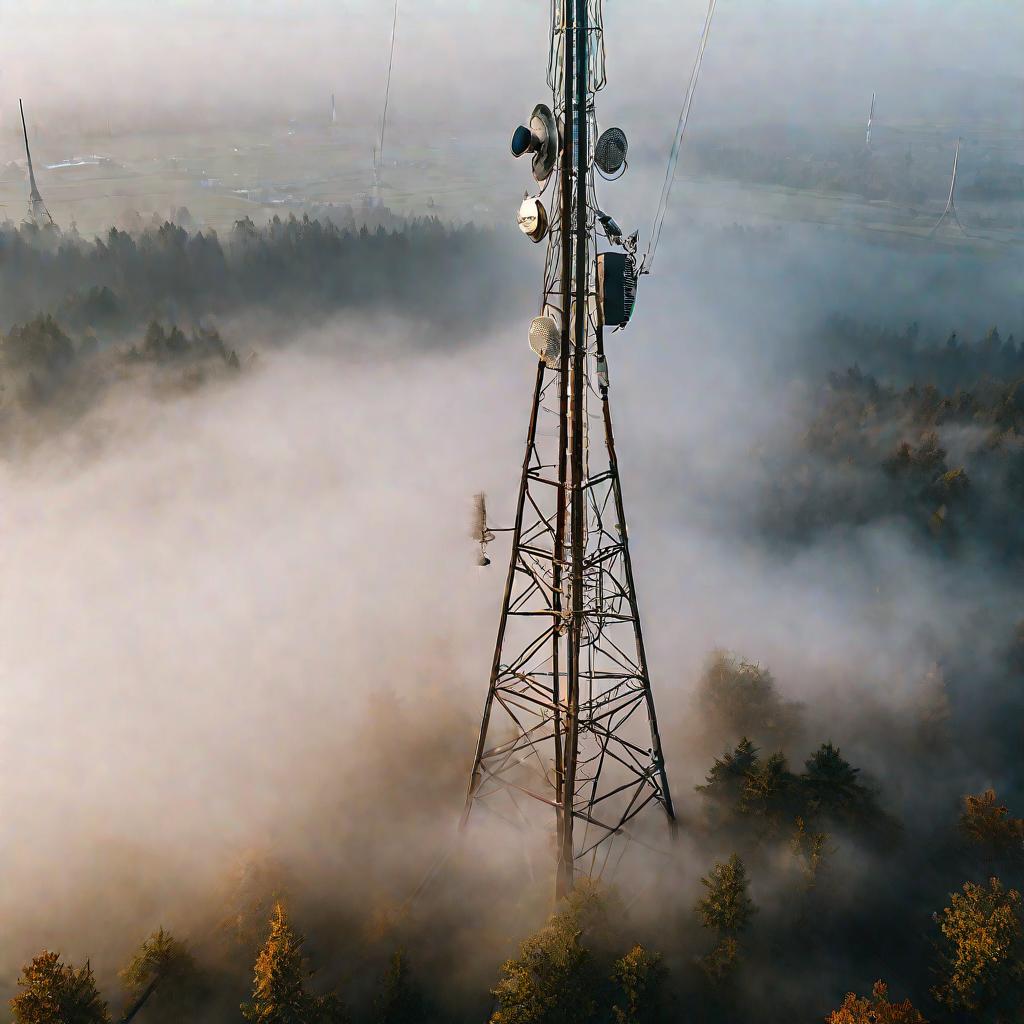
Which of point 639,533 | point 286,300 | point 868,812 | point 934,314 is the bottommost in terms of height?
point 868,812

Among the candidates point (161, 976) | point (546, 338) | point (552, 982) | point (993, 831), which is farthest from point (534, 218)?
point (993, 831)

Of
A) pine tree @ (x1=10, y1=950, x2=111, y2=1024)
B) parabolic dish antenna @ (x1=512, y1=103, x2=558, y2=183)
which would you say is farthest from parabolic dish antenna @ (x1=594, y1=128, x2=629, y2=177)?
pine tree @ (x1=10, y1=950, x2=111, y2=1024)

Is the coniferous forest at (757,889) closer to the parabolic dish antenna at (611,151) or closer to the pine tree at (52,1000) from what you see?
the pine tree at (52,1000)

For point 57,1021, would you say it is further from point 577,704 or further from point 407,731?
point 407,731

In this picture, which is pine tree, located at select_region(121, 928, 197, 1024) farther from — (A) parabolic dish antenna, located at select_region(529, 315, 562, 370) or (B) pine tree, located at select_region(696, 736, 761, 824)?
(A) parabolic dish antenna, located at select_region(529, 315, 562, 370)

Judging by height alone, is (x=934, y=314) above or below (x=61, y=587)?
above

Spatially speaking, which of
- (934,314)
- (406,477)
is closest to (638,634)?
(406,477)

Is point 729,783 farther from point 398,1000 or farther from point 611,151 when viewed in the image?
point 611,151

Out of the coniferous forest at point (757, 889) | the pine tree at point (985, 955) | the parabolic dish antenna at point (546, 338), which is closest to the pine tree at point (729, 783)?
the coniferous forest at point (757, 889)
